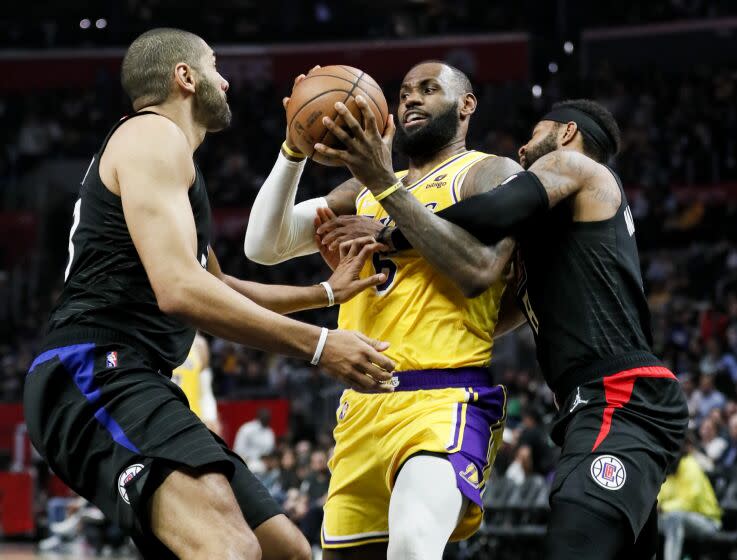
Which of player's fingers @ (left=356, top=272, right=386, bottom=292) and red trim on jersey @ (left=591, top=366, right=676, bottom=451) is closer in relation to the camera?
red trim on jersey @ (left=591, top=366, right=676, bottom=451)

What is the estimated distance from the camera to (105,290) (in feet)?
13.8

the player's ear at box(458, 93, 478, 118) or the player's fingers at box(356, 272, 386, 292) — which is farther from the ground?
the player's ear at box(458, 93, 478, 118)

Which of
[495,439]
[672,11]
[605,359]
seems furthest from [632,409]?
[672,11]

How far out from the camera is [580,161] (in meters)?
4.90

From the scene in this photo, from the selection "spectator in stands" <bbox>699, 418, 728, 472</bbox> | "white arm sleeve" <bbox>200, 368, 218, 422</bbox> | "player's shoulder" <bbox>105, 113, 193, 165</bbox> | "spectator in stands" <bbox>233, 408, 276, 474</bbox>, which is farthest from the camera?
"spectator in stands" <bbox>233, 408, 276, 474</bbox>

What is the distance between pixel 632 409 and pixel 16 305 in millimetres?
21760

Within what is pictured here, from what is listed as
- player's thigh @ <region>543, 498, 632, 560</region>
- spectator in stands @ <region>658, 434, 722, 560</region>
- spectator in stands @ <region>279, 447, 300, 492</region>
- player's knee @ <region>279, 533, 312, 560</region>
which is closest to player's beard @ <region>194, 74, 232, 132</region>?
player's knee @ <region>279, 533, 312, 560</region>

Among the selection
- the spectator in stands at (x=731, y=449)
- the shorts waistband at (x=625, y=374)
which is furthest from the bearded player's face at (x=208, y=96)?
the spectator in stands at (x=731, y=449)

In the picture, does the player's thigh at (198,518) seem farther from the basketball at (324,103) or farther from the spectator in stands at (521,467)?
the spectator in stands at (521,467)

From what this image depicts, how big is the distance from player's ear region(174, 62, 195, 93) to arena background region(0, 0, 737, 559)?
34.2ft

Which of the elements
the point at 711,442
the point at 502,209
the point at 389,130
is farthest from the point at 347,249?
the point at 711,442

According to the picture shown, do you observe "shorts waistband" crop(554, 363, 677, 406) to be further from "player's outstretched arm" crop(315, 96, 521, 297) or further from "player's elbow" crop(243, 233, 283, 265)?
"player's elbow" crop(243, 233, 283, 265)

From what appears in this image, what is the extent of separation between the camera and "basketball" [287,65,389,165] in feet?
16.0

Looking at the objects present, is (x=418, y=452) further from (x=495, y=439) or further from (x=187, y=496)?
(x=187, y=496)
